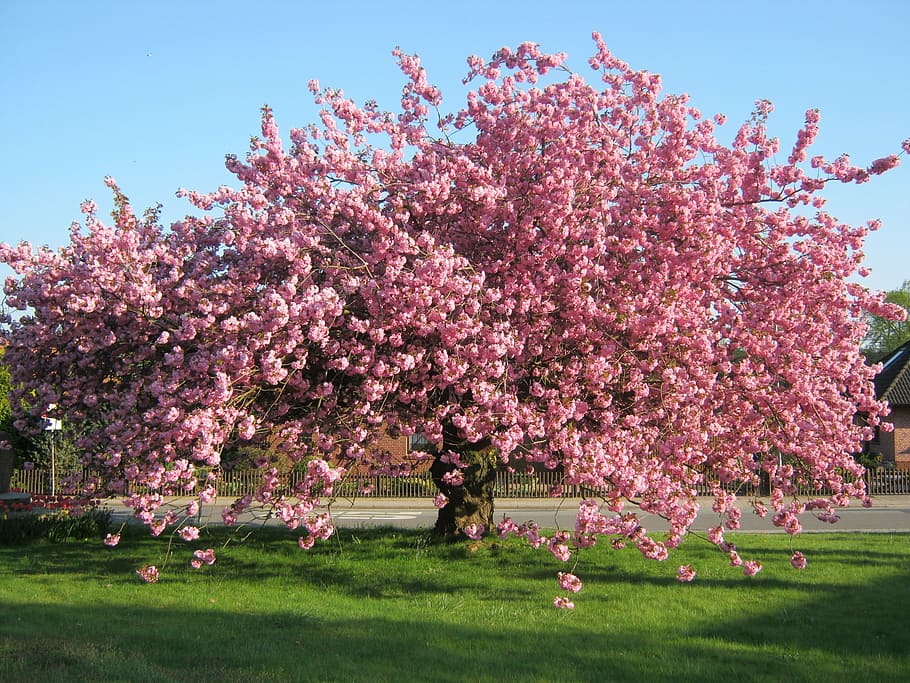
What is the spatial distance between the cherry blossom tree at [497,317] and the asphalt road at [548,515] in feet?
22.5

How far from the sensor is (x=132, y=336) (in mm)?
9742

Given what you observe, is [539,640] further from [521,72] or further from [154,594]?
[521,72]

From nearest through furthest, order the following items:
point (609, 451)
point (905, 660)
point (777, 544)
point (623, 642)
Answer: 1. point (905, 660)
2. point (623, 642)
3. point (609, 451)
4. point (777, 544)

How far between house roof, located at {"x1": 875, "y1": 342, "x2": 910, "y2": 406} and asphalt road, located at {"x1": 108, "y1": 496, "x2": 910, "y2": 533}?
769cm

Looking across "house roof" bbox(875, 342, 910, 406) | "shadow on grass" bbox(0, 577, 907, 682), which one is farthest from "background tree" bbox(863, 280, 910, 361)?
"shadow on grass" bbox(0, 577, 907, 682)

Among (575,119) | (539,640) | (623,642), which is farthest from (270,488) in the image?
(575,119)

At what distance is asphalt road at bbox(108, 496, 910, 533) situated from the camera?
19531 mm

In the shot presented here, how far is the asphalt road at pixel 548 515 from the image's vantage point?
1953 centimetres

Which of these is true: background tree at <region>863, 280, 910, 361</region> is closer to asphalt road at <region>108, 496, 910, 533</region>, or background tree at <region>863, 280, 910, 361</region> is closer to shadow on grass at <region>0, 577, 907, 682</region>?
asphalt road at <region>108, 496, 910, 533</region>

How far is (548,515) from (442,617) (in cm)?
1491

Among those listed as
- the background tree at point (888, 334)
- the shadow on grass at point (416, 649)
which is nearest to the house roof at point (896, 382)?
the background tree at point (888, 334)

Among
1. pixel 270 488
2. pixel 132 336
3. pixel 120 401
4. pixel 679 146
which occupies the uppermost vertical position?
pixel 679 146

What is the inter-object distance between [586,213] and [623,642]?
4.71 meters

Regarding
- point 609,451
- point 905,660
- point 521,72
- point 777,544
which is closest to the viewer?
point 905,660
